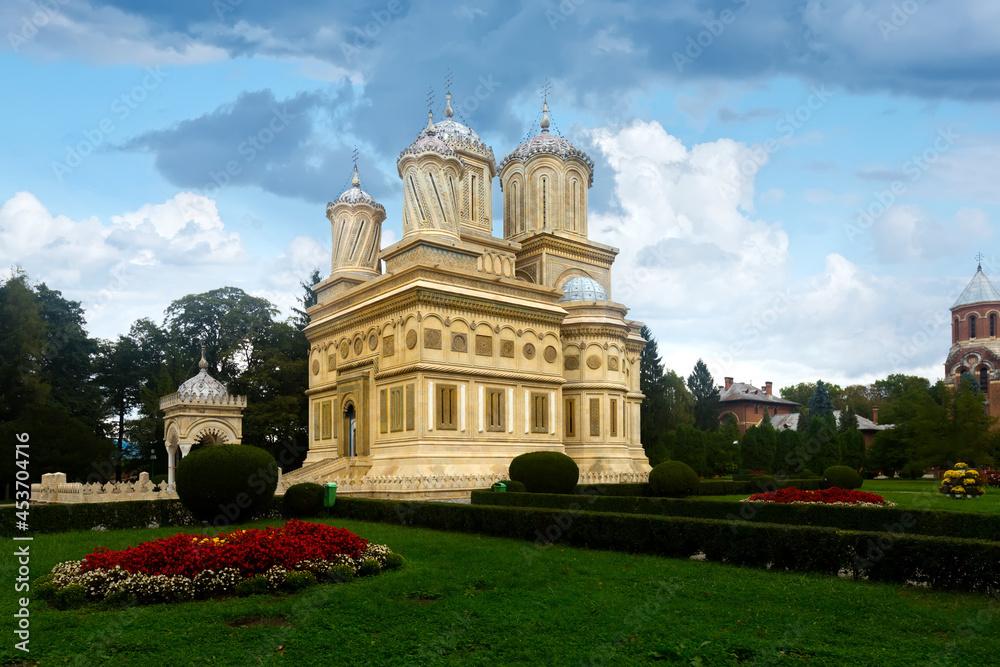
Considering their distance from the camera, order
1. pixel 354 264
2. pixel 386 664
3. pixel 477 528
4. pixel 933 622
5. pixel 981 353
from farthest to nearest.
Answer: pixel 981 353
pixel 354 264
pixel 477 528
pixel 933 622
pixel 386 664

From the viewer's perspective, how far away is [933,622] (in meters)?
7.96

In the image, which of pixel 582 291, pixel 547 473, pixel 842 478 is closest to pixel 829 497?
pixel 547 473

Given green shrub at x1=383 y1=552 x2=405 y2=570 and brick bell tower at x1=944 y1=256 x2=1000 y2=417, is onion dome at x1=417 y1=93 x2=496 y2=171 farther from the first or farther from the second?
brick bell tower at x1=944 y1=256 x2=1000 y2=417

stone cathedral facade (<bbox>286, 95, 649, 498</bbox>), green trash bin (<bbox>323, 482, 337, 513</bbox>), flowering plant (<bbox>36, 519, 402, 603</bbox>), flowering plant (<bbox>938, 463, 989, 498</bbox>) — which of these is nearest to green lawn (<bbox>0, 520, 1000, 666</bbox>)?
flowering plant (<bbox>36, 519, 402, 603</bbox>)

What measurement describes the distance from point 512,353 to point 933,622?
73.3 ft

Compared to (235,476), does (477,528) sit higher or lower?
lower

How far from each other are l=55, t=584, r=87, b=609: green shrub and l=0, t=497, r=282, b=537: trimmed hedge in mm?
8258

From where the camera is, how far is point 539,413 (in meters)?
30.3

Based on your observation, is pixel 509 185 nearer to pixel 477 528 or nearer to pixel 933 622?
pixel 477 528

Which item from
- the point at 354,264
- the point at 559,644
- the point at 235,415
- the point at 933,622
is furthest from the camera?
the point at 354,264

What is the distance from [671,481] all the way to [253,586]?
19.3m

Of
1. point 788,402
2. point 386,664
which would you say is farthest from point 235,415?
point 788,402

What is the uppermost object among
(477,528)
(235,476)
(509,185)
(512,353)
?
(509,185)

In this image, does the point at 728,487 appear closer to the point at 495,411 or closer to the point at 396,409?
the point at 495,411
